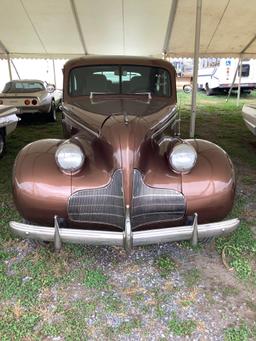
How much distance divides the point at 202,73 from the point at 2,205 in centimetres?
1684

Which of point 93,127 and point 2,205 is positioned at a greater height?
point 93,127

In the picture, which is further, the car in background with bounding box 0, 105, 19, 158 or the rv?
the rv

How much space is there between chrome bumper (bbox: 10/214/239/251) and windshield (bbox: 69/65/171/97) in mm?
2102

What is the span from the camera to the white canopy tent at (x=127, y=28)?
7922 mm

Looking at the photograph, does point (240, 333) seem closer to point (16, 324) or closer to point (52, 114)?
point (16, 324)

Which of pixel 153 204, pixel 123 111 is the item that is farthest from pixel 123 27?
pixel 153 204

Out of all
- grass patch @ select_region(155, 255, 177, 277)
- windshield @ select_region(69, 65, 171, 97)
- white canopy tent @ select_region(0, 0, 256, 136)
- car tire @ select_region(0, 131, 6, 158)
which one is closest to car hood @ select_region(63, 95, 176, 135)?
windshield @ select_region(69, 65, 171, 97)

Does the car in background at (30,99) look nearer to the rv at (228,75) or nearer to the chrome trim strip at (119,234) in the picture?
the chrome trim strip at (119,234)

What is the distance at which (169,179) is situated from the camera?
268cm

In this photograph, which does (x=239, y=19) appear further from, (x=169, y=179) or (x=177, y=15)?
(x=169, y=179)

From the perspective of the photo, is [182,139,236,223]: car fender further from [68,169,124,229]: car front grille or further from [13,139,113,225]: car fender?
[13,139,113,225]: car fender

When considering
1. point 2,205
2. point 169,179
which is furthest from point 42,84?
point 169,179

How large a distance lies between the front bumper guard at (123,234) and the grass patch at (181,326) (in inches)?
20.1

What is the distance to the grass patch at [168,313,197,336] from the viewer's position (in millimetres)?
2244
